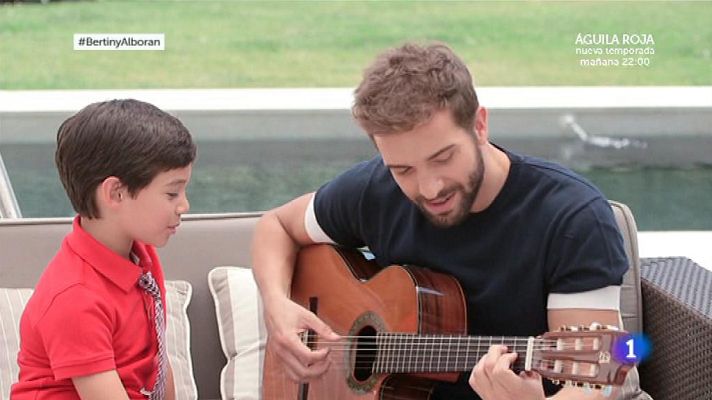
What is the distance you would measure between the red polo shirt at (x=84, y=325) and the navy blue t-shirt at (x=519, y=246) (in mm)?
484

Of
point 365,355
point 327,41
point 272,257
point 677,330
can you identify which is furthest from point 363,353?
point 327,41

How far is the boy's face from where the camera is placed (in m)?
2.05

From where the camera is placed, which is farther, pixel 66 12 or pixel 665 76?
pixel 665 76

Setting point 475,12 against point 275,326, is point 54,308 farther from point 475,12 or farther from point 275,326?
point 475,12

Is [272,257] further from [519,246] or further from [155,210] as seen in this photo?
[519,246]

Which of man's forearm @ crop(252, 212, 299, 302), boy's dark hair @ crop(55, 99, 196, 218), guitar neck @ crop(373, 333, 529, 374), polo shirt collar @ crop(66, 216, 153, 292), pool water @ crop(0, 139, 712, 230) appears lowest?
pool water @ crop(0, 139, 712, 230)

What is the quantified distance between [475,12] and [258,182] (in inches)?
67.1

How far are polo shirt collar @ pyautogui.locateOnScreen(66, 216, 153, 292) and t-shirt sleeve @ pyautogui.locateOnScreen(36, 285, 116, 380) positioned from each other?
76 mm

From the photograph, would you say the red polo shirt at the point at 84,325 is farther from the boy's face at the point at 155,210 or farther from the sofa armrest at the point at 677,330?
the sofa armrest at the point at 677,330

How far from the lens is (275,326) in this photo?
2.35m

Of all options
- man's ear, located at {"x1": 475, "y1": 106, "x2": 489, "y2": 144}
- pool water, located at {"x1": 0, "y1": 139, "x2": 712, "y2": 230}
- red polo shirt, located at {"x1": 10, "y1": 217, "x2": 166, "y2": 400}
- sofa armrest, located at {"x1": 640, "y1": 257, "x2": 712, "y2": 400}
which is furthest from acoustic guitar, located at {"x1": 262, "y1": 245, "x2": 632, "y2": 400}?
pool water, located at {"x1": 0, "y1": 139, "x2": 712, "y2": 230}

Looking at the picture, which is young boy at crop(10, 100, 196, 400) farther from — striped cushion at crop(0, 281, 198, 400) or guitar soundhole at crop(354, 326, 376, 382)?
striped cushion at crop(0, 281, 198, 400)

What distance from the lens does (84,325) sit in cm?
195

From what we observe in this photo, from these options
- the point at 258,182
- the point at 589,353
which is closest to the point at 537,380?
the point at 589,353
